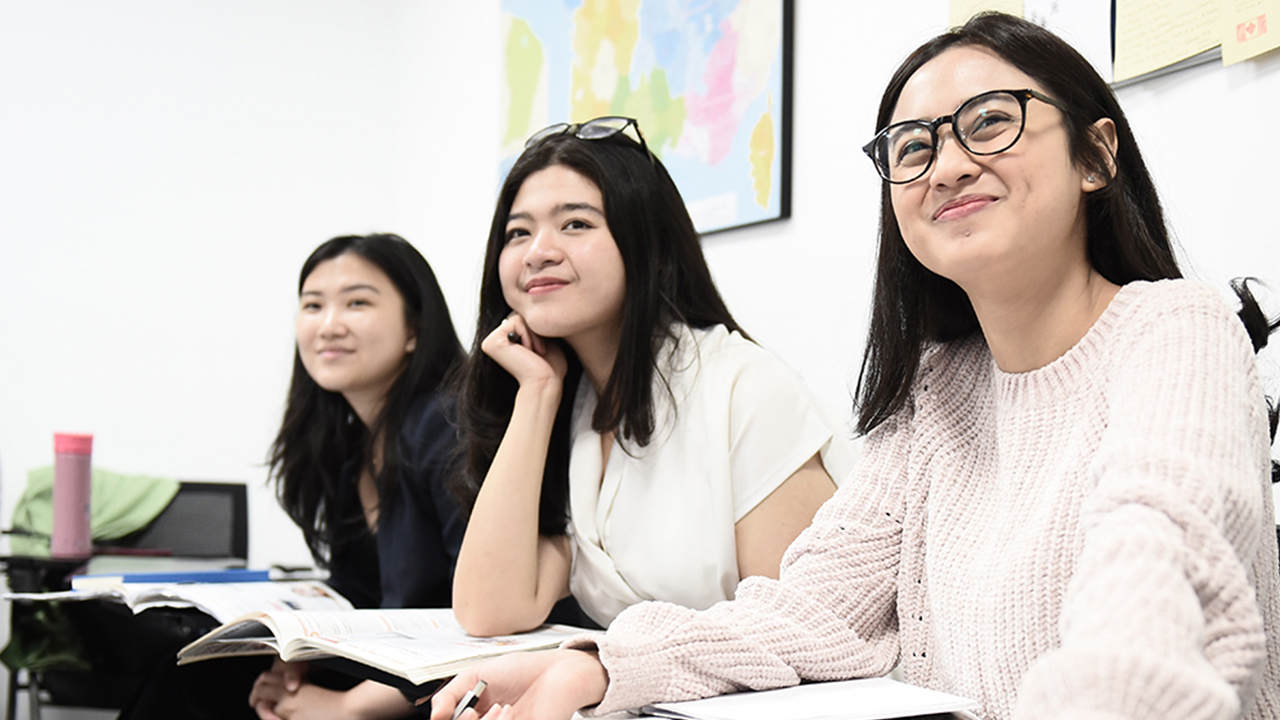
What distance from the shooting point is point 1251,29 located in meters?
1.17

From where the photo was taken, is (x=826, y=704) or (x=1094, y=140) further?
(x=1094, y=140)

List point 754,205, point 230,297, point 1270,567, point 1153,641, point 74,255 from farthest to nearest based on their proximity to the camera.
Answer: point 230,297 → point 74,255 → point 754,205 → point 1270,567 → point 1153,641

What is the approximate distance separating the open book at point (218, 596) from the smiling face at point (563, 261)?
1.81ft

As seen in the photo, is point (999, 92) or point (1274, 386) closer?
point (999, 92)

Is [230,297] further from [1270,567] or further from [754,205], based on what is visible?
[1270,567]

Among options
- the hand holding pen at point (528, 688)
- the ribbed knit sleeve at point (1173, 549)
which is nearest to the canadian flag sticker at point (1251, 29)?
the ribbed knit sleeve at point (1173, 549)

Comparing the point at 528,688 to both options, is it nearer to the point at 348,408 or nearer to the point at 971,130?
the point at 971,130

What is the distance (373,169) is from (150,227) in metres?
0.73

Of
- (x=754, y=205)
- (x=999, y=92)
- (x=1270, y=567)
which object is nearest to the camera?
(x=1270, y=567)

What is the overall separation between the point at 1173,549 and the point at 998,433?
0.35 meters

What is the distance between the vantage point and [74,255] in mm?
2959

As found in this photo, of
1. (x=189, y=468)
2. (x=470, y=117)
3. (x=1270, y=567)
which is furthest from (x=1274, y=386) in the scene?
(x=189, y=468)

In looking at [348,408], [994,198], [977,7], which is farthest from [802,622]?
[348,408]

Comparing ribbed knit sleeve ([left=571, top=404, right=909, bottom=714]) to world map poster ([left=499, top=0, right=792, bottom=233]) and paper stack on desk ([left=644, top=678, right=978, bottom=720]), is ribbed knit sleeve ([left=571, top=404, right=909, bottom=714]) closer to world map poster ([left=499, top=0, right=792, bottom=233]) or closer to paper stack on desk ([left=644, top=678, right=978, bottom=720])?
paper stack on desk ([left=644, top=678, right=978, bottom=720])
